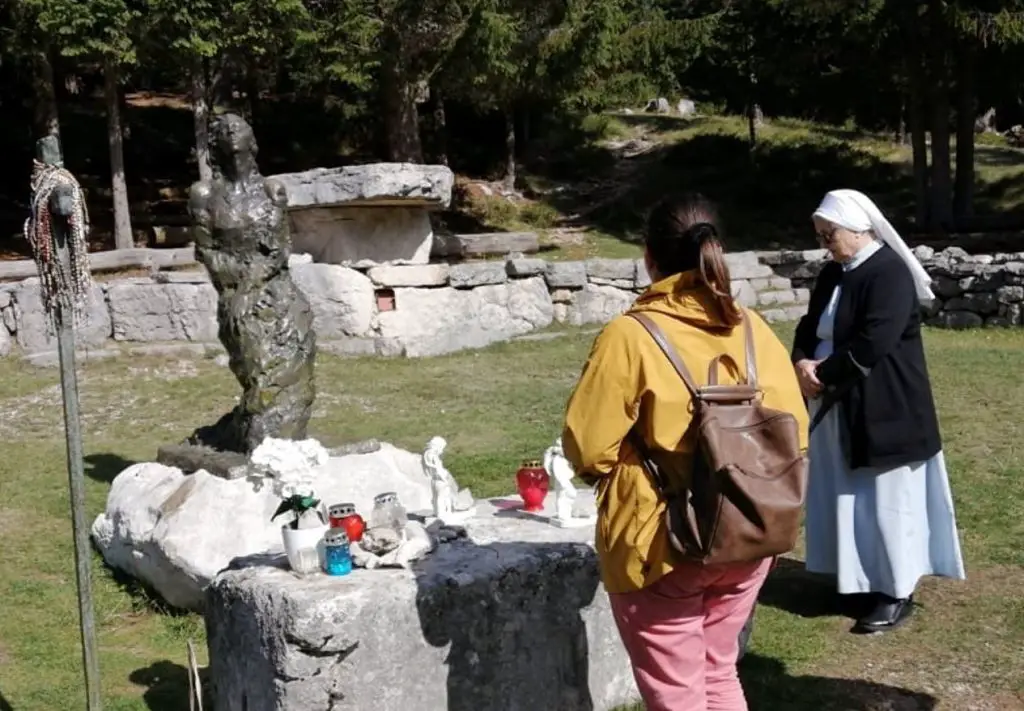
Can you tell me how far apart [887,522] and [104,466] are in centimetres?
550

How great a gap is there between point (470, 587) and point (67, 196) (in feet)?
6.04

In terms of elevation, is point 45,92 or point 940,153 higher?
point 45,92

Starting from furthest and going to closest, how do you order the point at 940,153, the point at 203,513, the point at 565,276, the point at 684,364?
the point at 940,153 → the point at 565,276 → the point at 203,513 → the point at 684,364

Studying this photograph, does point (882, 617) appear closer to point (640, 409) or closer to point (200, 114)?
point (640, 409)

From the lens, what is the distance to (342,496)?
5.77 meters

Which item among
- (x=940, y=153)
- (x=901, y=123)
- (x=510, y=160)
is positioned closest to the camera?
(x=940, y=153)

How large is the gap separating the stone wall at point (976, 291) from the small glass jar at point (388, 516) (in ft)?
34.1

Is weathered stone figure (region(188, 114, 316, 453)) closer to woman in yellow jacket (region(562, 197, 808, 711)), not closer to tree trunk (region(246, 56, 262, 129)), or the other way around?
woman in yellow jacket (region(562, 197, 808, 711))

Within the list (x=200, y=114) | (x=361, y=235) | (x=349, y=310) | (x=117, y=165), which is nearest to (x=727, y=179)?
(x=200, y=114)

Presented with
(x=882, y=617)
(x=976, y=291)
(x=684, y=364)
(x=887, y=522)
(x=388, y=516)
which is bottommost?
(x=882, y=617)

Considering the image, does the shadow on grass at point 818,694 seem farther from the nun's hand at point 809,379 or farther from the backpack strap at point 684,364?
the backpack strap at point 684,364

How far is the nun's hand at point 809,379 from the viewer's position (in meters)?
4.85

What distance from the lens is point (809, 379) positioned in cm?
486

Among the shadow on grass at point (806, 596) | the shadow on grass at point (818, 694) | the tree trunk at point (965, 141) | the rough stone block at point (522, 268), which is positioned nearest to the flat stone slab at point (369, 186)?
the rough stone block at point (522, 268)
